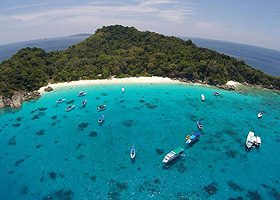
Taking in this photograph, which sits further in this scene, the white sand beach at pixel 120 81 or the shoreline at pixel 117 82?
the white sand beach at pixel 120 81

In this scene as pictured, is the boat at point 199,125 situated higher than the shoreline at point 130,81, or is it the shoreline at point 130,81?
the shoreline at point 130,81

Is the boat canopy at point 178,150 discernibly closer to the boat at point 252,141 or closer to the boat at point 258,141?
the boat at point 252,141

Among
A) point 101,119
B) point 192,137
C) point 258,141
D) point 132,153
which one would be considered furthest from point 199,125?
point 101,119

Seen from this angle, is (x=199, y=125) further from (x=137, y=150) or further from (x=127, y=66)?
(x=127, y=66)

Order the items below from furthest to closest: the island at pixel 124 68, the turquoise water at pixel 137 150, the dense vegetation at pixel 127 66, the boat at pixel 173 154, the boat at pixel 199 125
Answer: the dense vegetation at pixel 127 66
the island at pixel 124 68
the boat at pixel 199 125
the boat at pixel 173 154
the turquoise water at pixel 137 150

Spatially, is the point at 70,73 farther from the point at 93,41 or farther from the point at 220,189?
the point at 220,189

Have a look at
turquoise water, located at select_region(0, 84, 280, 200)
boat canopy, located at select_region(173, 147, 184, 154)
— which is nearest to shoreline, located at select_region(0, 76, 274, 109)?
turquoise water, located at select_region(0, 84, 280, 200)

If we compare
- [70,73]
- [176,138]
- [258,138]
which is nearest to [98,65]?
[70,73]

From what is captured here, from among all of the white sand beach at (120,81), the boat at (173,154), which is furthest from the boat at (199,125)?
the white sand beach at (120,81)
